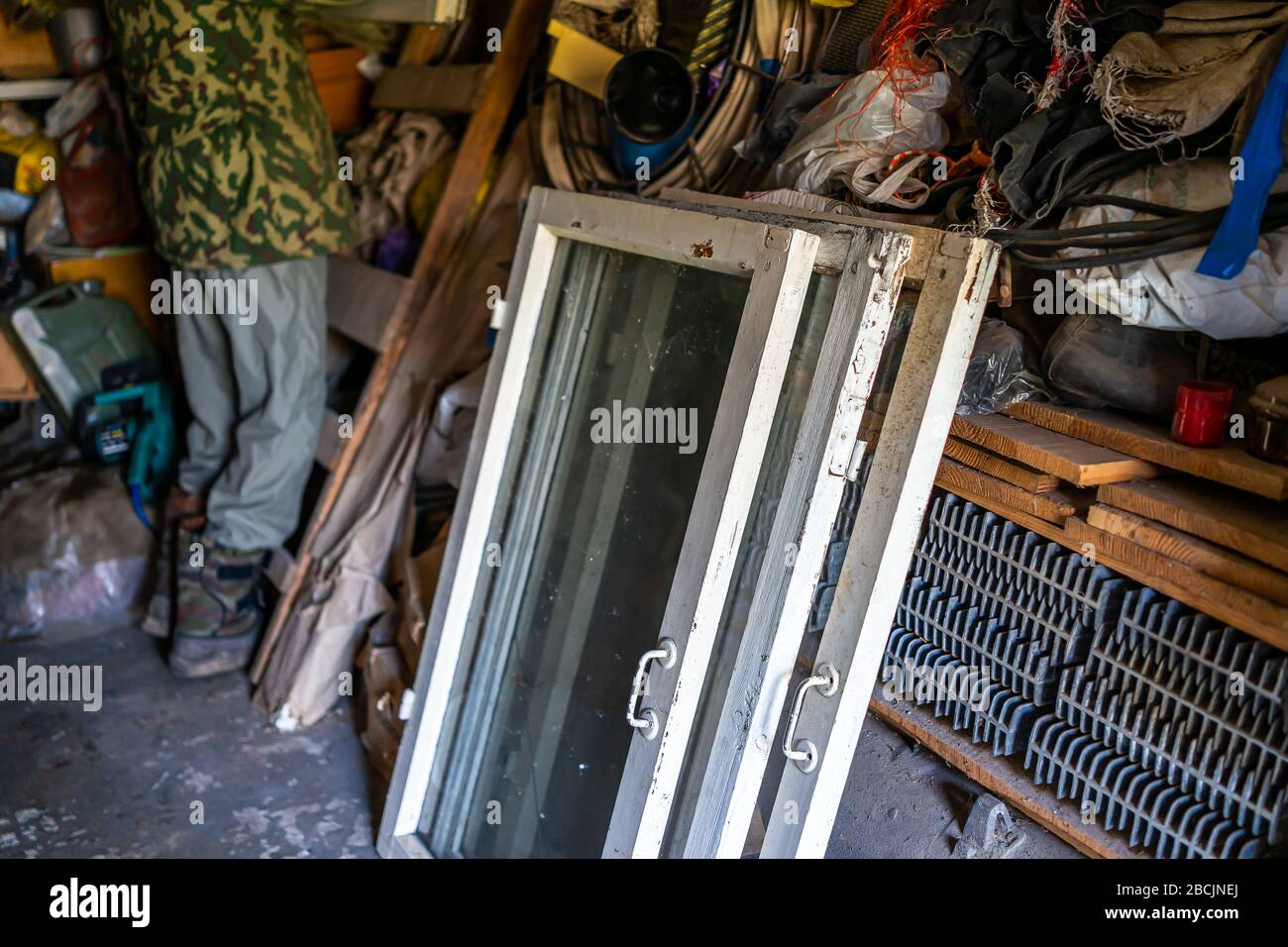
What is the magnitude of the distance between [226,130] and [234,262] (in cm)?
30

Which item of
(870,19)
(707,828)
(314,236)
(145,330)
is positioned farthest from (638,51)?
(145,330)

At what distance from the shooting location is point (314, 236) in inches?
99.6

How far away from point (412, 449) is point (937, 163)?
1.46 m

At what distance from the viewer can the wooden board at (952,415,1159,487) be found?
1.26 m

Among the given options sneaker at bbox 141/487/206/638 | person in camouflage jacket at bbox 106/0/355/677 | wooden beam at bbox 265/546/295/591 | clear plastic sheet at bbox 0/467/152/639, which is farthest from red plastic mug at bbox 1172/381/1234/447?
clear plastic sheet at bbox 0/467/152/639

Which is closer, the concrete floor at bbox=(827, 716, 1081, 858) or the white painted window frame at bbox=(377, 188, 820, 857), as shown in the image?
the white painted window frame at bbox=(377, 188, 820, 857)

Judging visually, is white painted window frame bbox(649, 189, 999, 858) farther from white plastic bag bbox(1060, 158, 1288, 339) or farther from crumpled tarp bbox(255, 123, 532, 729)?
crumpled tarp bbox(255, 123, 532, 729)

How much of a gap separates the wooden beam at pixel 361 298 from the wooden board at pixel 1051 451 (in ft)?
5.47

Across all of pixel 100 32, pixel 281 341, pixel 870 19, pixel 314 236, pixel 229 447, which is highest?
pixel 870 19

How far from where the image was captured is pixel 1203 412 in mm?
1228

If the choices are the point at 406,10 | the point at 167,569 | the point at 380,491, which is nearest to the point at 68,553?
the point at 167,569

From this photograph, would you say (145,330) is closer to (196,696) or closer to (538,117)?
(196,696)

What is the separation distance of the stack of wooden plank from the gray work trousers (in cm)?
178

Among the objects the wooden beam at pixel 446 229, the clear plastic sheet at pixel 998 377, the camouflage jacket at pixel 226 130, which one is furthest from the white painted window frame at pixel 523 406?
the camouflage jacket at pixel 226 130
